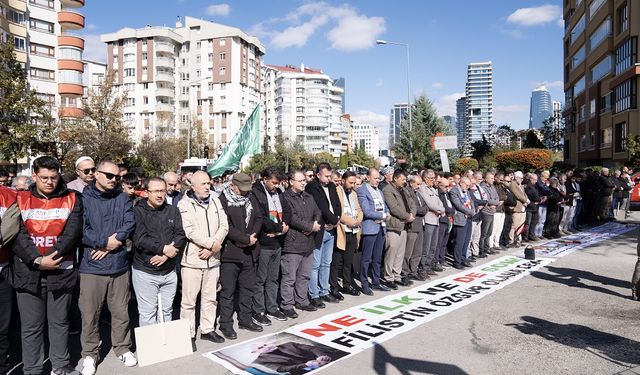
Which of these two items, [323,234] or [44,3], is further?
[44,3]

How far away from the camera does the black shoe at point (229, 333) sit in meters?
5.82

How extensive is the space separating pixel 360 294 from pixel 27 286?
15.9ft

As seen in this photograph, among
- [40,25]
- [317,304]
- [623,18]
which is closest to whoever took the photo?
[317,304]

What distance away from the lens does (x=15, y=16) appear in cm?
4216

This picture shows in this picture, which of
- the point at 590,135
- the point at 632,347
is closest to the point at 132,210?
the point at 632,347

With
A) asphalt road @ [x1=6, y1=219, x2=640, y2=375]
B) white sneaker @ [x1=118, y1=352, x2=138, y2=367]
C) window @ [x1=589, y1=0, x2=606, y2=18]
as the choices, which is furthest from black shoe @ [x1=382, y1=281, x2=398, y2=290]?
window @ [x1=589, y1=0, x2=606, y2=18]

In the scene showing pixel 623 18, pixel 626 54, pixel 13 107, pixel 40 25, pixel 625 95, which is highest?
pixel 40 25

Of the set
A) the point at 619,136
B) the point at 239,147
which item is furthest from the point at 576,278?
the point at 619,136

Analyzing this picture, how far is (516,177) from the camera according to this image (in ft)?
42.6

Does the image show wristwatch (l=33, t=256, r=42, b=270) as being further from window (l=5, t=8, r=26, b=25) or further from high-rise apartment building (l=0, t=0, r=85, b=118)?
window (l=5, t=8, r=26, b=25)

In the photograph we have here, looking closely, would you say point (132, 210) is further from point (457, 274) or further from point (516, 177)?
point (516, 177)

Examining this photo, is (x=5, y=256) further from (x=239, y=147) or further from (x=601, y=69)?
(x=601, y=69)

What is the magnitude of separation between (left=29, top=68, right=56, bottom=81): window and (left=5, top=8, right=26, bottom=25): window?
438cm

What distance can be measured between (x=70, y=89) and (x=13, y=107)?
28434mm
